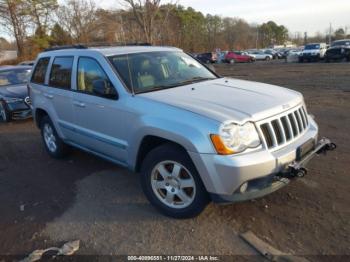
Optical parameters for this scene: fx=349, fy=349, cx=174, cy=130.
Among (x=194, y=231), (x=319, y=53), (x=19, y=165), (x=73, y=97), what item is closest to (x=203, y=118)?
(x=194, y=231)

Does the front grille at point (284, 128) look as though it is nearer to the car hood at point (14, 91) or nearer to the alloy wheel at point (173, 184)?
the alloy wheel at point (173, 184)

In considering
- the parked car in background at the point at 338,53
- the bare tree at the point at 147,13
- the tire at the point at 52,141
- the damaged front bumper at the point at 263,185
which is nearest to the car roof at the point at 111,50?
the tire at the point at 52,141

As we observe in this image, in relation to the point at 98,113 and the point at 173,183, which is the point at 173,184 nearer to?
the point at 173,183

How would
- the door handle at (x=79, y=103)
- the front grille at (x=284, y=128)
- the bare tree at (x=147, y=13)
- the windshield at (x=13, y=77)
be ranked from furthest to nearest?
the bare tree at (x=147, y=13) < the windshield at (x=13, y=77) < the door handle at (x=79, y=103) < the front grille at (x=284, y=128)

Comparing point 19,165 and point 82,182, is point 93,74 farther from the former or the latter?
point 19,165

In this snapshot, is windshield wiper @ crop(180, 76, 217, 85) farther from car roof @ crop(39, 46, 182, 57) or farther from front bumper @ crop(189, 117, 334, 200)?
front bumper @ crop(189, 117, 334, 200)

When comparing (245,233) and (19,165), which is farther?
(19,165)

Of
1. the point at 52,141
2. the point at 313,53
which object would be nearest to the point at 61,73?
the point at 52,141

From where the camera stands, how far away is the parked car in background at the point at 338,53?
97.0ft

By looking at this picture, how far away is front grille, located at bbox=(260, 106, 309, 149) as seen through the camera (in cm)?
339

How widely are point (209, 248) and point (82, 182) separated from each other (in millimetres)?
2434

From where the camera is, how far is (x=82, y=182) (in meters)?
5.03

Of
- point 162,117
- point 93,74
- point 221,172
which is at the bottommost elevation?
point 221,172

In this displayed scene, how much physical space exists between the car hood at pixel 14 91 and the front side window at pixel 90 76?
18.2 feet
